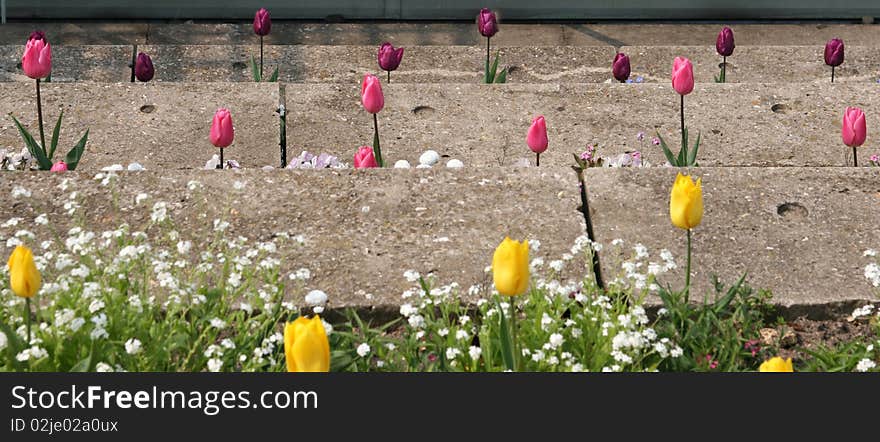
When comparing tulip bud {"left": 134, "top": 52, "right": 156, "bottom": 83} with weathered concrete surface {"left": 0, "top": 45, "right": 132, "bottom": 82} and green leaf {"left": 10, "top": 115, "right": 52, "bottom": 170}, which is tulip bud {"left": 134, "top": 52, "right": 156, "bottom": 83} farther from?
green leaf {"left": 10, "top": 115, "right": 52, "bottom": 170}

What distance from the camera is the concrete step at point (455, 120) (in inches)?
161

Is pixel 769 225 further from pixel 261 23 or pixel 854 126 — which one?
pixel 261 23

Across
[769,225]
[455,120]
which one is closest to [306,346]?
[769,225]

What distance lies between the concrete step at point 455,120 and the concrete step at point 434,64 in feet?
3.20

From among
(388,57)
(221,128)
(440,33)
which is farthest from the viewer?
(440,33)

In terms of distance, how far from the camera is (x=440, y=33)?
7523 mm

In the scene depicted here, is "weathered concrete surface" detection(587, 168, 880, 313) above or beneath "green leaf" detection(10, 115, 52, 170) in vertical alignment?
beneath

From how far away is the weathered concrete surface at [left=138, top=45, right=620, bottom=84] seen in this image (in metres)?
5.67

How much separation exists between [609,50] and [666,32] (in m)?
1.56

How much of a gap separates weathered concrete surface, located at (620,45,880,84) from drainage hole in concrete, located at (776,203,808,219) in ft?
7.35

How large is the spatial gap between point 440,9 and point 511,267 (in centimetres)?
568

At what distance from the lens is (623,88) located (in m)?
4.65

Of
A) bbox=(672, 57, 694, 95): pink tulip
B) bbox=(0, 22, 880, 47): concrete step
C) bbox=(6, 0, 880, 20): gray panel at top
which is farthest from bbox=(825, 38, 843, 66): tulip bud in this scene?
bbox=(6, 0, 880, 20): gray panel at top

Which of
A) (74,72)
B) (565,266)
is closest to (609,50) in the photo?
(74,72)
